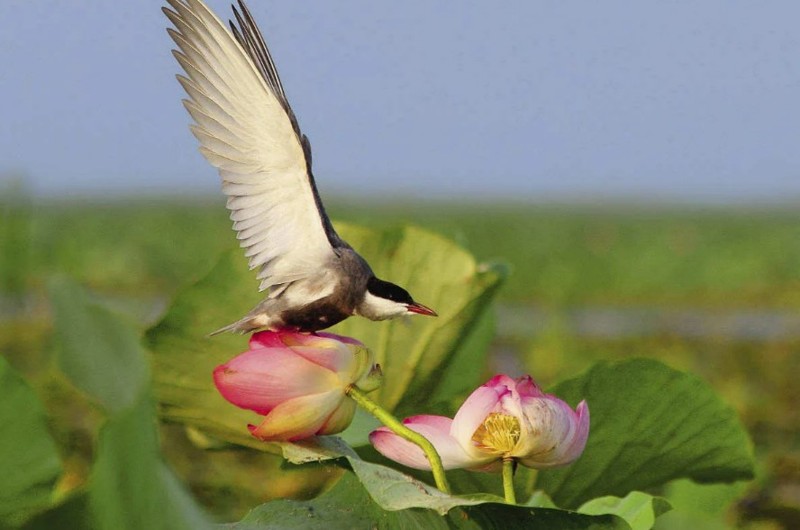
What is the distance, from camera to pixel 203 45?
56cm

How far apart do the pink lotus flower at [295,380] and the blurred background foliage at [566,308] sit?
3.6 inches

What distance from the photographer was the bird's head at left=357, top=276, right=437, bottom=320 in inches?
22.1

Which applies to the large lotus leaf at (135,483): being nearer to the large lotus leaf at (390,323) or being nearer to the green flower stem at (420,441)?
the green flower stem at (420,441)

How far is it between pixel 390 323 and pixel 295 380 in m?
0.33

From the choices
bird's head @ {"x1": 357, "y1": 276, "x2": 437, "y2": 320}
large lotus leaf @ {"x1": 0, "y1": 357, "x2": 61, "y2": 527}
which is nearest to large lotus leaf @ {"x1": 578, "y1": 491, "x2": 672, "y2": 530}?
bird's head @ {"x1": 357, "y1": 276, "x2": 437, "y2": 320}

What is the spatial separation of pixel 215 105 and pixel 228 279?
0.20 m

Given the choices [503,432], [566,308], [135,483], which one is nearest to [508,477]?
[503,432]

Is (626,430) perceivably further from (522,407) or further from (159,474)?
(159,474)

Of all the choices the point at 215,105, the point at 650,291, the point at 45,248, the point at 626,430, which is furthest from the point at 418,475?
the point at 650,291

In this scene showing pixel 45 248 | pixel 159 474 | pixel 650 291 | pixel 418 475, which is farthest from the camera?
pixel 650 291

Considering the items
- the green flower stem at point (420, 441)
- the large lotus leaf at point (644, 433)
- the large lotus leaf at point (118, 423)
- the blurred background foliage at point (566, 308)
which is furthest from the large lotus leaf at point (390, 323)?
the large lotus leaf at point (118, 423)

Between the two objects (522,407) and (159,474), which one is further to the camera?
(522,407)

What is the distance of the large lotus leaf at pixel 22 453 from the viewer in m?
0.43

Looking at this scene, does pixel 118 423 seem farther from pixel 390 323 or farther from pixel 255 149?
pixel 390 323
